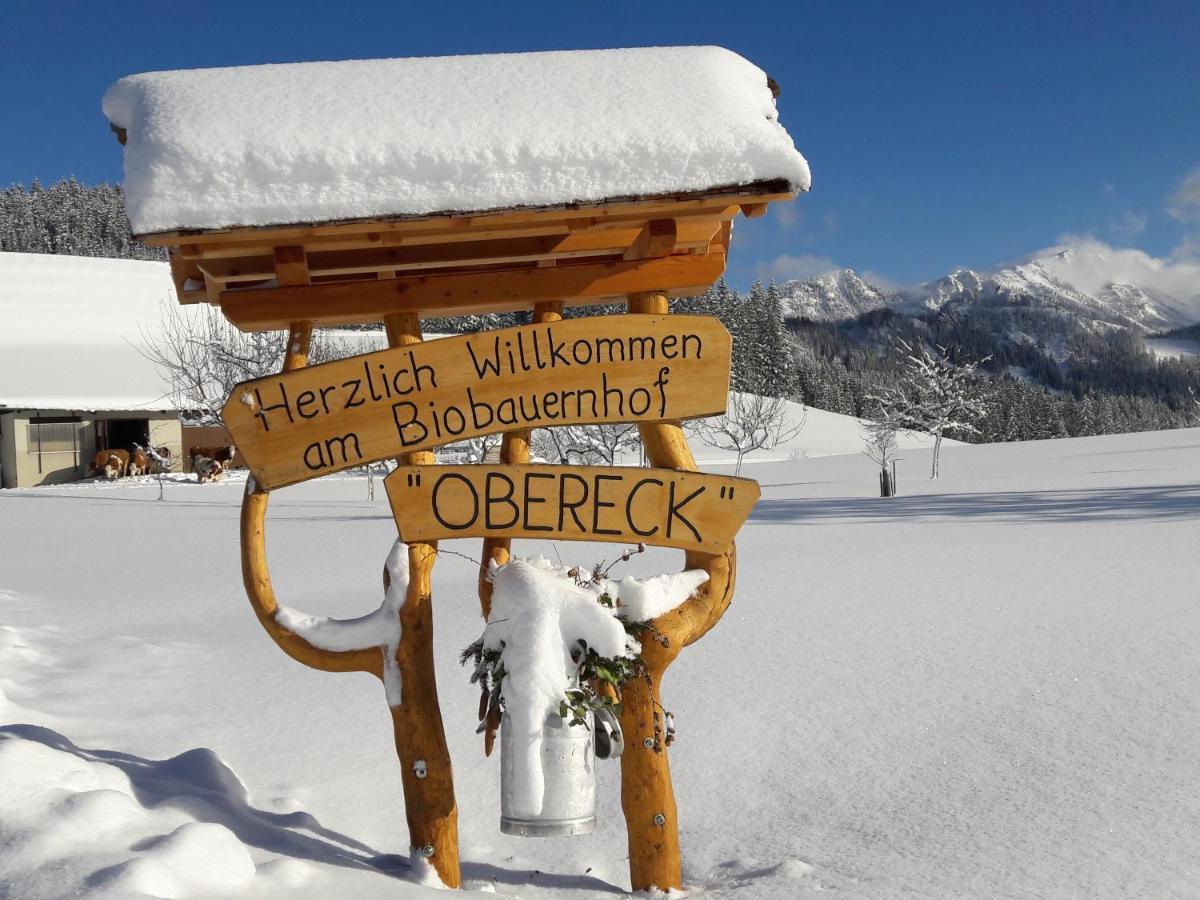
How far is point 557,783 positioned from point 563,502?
96 cm

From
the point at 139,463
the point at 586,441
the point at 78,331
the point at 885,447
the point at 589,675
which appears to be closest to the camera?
the point at 589,675

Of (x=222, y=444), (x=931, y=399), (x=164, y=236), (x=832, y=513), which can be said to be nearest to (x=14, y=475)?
(x=222, y=444)

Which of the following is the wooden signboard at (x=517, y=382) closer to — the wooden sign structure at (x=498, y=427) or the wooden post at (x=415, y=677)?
the wooden sign structure at (x=498, y=427)

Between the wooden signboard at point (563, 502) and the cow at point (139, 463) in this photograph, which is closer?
the wooden signboard at point (563, 502)

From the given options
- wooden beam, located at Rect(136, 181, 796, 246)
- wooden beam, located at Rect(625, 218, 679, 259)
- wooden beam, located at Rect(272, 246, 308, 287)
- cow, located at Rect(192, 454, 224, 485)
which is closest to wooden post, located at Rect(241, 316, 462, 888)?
wooden beam, located at Rect(272, 246, 308, 287)

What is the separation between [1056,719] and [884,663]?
1290 mm

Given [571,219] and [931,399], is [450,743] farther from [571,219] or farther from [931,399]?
[931,399]

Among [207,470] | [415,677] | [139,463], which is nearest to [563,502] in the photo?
[415,677]

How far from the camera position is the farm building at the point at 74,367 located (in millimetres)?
30953

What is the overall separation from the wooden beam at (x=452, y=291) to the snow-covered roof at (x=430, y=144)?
0.58m

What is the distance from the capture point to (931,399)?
3017cm

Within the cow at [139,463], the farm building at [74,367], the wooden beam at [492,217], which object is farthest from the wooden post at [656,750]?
the farm building at [74,367]

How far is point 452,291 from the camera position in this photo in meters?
3.60

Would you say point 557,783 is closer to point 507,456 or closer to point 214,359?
point 507,456
